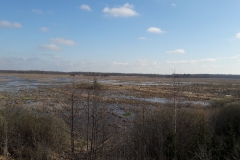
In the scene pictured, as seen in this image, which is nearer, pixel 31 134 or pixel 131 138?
pixel 131 138

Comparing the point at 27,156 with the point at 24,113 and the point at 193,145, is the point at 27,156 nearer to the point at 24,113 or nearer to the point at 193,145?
the point at 24,113

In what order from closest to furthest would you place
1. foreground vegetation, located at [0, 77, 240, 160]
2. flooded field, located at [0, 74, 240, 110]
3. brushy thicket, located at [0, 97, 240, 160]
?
foreground vegetation, located at [0, 77, 240, 160]
brushy thicket, located at [0, 97, 240, 160]
flooded field, located at [0, 74, 240, 110]

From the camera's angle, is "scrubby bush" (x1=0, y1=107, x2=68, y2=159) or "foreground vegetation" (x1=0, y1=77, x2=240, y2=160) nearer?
"foreground vegetation" (x1=0, y1=77, x2=240, y2=160)

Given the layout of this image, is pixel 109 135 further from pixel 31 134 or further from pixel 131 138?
pixel 31 134

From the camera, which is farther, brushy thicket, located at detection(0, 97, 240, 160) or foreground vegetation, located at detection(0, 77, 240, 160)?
brushy thicket, located at detection(0, 97, 240, 160)

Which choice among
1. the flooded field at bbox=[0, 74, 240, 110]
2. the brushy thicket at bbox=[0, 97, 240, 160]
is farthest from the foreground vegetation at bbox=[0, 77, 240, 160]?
the flooded field at bbox=[0, 74, 240, 110]

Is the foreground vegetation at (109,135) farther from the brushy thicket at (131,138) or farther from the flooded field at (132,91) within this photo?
the flooded field at (132,91)

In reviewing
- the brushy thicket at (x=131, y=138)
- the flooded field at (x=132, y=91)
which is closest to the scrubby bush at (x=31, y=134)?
the brushy thicket at (x=131, y=138)

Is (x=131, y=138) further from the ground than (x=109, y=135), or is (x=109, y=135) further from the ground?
(x=109, y=135)

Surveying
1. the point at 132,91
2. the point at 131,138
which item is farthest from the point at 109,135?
the point at 132,91

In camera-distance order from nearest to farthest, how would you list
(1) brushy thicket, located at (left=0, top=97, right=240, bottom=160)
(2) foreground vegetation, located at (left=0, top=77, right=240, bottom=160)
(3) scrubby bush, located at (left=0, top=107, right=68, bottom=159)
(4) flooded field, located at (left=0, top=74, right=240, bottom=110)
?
1. (2) foreground vegetation, located at (left=0, top=77, right=240, bottom=160)
2. (1) brushy thicket, located at (left=0, top=97, right=240, bottom=160)
3. (3) scrubby bush, located at (left=0, top=107, right=68, bottom=159)
4. (4) flooded field, located at (left=0, top=74, right=240, bottom=110)

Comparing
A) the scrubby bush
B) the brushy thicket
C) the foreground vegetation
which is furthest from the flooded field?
the scrubby bush

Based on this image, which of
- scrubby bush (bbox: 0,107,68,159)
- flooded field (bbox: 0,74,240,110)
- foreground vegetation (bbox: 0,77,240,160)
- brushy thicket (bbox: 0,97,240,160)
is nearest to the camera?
foreground vegetation (bbox: 0,77,240,160)

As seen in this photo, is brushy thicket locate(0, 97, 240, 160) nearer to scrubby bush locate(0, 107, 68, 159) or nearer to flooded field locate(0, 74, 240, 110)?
scrubby bush locate(0, 107, 68, 159)
